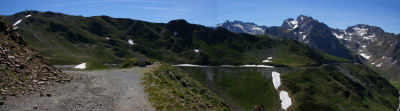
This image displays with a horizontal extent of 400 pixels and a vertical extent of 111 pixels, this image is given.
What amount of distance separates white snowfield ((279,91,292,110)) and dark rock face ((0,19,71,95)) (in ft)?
480

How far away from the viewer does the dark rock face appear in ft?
74.1

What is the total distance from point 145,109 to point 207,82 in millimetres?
169064

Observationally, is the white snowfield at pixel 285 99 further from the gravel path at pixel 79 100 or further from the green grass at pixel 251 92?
the gravel path at pixel 79 100

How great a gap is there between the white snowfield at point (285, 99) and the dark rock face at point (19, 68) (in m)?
146

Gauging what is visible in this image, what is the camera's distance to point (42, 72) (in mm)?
29750

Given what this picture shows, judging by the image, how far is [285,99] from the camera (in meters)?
172

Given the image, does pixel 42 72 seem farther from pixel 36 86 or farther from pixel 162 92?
pixel 162 92

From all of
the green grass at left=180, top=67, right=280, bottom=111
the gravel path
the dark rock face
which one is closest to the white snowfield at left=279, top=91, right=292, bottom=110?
the green grass at left=180, top=67, right=280, bottom=111

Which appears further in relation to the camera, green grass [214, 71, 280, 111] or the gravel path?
green grass [214, 71, 280, 111]

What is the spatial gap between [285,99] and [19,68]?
6419 inches

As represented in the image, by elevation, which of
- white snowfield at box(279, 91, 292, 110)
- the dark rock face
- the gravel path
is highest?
the dark rock face

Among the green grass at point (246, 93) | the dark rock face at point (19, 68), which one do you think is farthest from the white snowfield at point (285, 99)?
the dark rock face at point (19, 68)

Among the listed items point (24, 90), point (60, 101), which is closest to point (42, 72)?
point (24, 90)

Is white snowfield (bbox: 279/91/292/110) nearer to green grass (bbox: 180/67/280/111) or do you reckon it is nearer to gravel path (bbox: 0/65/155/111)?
green grass (bbox: 180/67/280/111)
